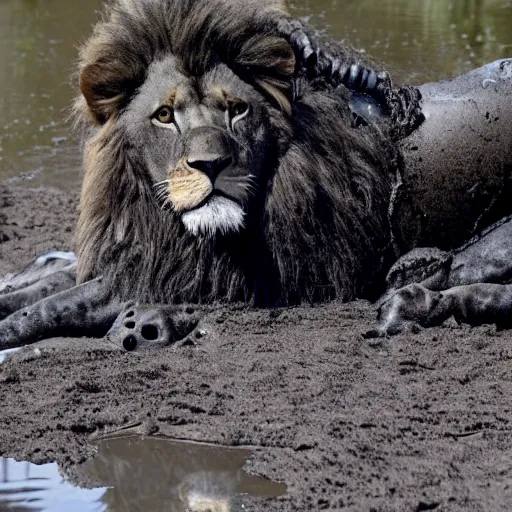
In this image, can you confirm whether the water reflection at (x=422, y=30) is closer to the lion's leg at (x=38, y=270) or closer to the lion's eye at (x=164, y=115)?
the lion's leg at (x=38, y=270)

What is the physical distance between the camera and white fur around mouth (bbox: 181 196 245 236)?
550 centimetres

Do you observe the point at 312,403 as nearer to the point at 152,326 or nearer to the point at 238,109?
the point at 152,326

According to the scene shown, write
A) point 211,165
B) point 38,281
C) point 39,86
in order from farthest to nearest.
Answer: point 39,86 < point 38,281 < point 211,165

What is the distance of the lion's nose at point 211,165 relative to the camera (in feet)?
17.8

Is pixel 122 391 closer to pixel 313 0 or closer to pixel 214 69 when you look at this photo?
pixel 214 69

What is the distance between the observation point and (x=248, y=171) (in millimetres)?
5633

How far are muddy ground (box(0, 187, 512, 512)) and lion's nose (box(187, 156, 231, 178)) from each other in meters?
0.81

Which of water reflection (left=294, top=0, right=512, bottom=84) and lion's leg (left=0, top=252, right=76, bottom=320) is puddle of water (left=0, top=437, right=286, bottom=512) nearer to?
lion's leg (left=0, top=252, right=76, bottom=320)

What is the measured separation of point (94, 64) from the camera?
18.9ft

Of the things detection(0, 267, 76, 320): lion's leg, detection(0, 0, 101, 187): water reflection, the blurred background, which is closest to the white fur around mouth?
detection(0, 267, 76, 320): lion's leg

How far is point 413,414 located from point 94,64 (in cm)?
236

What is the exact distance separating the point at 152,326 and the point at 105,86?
122 cm

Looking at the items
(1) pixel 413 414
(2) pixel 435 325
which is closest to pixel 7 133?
(2) pixel 435 325

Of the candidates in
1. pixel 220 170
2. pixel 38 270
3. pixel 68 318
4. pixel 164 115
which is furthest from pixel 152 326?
pixel 38 270
